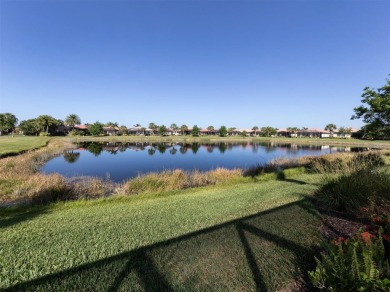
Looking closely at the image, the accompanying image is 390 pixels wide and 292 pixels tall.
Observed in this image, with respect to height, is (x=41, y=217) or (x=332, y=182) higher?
(x=332, y=182)

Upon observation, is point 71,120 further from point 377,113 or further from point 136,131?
point 377,113

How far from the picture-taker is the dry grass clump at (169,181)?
497 inches

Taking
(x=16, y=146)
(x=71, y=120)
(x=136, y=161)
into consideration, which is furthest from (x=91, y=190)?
(x=71, y=120)

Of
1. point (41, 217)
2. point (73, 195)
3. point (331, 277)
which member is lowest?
point (73, 195)

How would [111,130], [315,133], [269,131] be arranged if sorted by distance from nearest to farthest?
[111,130] < [269,131] < [315,133]

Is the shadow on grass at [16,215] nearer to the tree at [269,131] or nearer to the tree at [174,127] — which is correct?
the tree at [269,131]

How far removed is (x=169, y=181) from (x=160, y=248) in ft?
29.9

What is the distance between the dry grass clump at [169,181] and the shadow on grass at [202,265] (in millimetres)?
7384

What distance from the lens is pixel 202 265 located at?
4.02 meters

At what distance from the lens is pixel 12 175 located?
13898 mm

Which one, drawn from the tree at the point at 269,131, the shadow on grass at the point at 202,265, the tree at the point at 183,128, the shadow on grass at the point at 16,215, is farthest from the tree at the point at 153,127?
the shadow on grass at the point at 202,265

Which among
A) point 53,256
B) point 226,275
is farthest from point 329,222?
point 53,256

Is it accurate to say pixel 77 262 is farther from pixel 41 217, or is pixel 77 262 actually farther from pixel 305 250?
pixel 305 250

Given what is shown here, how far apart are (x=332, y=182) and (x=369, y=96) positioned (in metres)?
10.9
